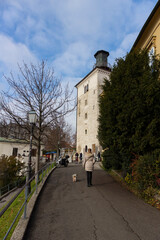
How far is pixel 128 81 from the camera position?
8211 mm

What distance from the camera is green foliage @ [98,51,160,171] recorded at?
24.1 feet

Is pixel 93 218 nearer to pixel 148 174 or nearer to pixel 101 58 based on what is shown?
pixel 148 174

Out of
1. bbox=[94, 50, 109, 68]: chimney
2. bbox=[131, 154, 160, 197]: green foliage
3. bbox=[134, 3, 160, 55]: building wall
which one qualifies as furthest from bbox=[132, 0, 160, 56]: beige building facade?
bbox=[94, 50, 109, 68]: chimney

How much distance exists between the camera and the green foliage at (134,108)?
736cm

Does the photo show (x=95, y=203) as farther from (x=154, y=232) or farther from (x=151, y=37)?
(x=151, y=37)

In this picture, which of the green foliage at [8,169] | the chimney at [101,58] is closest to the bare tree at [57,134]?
the green foliage at [8,169]

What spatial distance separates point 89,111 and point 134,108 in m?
29.0

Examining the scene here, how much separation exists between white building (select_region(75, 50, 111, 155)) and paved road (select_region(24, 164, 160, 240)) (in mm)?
26009

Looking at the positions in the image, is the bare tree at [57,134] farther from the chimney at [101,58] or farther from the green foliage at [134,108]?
the chimney at [101,58]

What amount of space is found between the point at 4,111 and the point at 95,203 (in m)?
8.27

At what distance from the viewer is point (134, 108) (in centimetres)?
766

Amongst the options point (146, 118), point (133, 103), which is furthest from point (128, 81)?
point (146, 118)

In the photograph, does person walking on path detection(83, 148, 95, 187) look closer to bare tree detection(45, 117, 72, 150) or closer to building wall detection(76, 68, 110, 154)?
bare tree detection(45, 117, 72, 150)

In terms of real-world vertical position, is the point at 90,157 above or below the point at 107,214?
above
